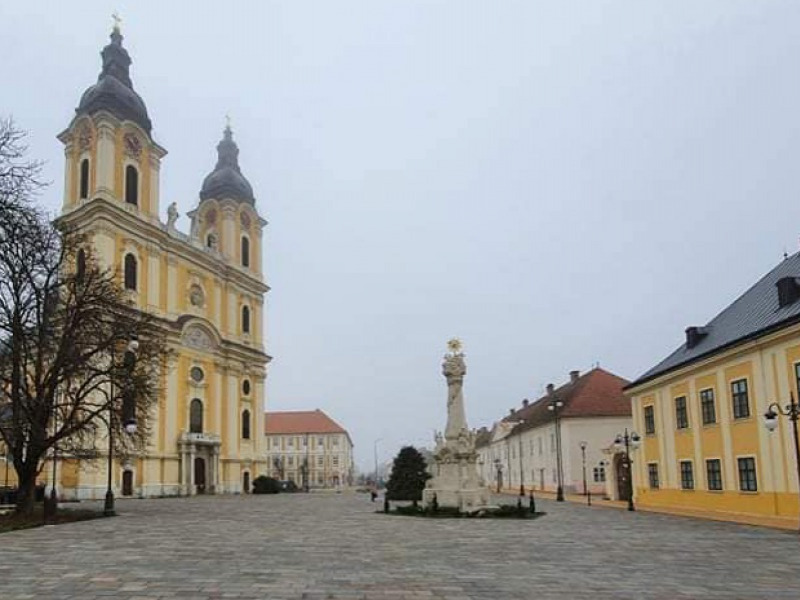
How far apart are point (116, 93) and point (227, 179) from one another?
16.9 m

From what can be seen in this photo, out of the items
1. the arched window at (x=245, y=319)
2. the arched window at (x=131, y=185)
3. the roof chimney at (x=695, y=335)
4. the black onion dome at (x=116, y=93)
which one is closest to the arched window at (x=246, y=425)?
the arched window at (x=245, y=319)

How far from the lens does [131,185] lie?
2190 inches

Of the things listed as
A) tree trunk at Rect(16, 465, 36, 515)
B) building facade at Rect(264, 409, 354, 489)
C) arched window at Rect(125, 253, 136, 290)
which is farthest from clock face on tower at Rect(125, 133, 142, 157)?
building facade at Rect(264, 409, 354, 489)

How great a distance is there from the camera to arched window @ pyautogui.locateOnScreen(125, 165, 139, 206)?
55.2m

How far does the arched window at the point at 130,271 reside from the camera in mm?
53169

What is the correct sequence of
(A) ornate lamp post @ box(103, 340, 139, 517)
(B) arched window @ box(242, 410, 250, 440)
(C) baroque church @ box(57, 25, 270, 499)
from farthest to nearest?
(B) arched window @ box(242, 410, 250, 440) → (C) baroque church @ box(57, 25, 270, 499) → (A) ornate lamp post @ box(103, 340, 139, 517)

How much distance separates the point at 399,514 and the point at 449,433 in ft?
14.4

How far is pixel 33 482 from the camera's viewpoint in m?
26.9

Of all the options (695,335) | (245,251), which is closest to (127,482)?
(245,251)

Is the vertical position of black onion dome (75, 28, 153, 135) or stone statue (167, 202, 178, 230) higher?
black onion dome (75, 28, 153, 135)

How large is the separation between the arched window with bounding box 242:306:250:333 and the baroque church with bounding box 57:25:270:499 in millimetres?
112

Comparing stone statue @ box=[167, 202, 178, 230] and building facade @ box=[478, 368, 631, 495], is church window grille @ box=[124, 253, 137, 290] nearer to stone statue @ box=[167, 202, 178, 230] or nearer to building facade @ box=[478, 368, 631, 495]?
stone statue @ box=[167, 202, 178, 230]

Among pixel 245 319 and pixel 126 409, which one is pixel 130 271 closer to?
pixel 245 319

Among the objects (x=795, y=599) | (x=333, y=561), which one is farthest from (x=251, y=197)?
(x=795, y=599)
